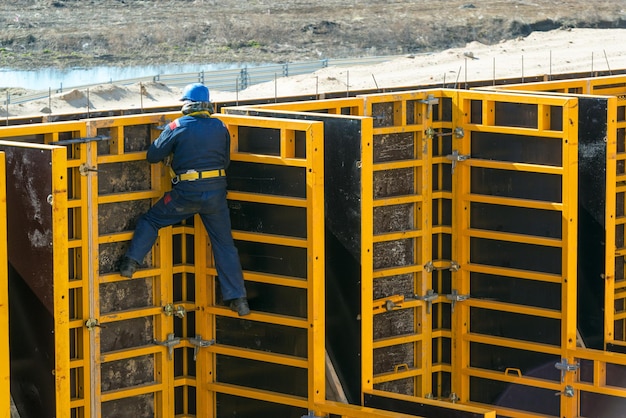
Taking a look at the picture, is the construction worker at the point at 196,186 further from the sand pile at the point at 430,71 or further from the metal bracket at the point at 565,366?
the sand pile at the point at 430,71

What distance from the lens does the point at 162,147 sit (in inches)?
537

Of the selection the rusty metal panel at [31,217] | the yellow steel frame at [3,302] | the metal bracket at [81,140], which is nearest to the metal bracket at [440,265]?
the metal bracket at [81,140]

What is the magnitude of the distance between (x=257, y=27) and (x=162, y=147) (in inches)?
1341

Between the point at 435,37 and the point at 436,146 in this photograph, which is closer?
the point at 436,146

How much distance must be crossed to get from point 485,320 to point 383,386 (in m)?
1.30

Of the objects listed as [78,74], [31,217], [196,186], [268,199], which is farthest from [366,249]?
[78,74]

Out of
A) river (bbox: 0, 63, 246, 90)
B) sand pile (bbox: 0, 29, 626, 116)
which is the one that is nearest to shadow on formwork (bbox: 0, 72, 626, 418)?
sand pile (bbox: 0, 29, 626, 116)

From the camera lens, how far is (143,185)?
1404 cm

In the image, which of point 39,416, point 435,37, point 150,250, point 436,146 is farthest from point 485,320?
point 435,37

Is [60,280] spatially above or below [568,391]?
above

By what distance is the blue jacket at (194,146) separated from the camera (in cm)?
1355

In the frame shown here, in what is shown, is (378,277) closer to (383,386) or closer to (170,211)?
(383,386)

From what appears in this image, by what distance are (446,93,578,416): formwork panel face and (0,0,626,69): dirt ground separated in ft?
89.7

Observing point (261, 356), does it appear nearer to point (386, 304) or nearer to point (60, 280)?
point (386, 304)
